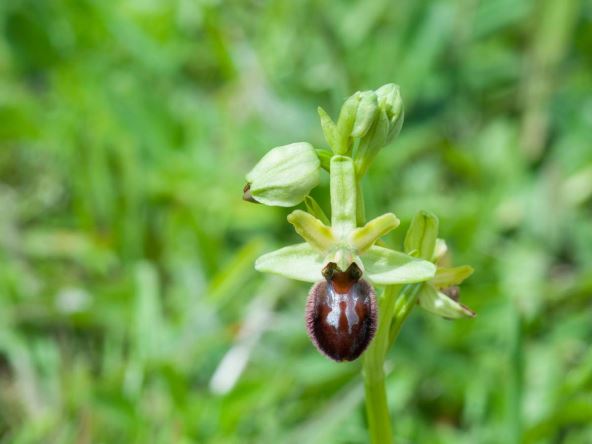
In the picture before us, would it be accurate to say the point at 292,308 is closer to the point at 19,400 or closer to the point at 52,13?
the point at 19,400

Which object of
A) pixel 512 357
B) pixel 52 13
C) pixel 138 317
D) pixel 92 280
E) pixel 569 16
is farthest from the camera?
pixel 52 13

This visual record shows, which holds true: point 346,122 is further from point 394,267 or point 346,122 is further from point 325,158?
point 394,267

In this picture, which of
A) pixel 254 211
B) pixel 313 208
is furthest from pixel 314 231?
pixel 254 211

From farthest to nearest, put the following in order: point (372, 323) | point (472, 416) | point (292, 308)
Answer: point (292, 308), point (472, 416), point (372, 323)

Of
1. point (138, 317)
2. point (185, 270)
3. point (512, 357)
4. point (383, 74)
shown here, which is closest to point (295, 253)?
point (512, 357)

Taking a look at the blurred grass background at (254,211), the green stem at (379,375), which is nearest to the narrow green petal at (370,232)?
the green stem at (379,375)

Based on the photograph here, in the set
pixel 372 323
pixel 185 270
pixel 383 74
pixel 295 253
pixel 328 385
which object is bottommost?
pixel 372 323

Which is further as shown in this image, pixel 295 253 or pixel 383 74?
pixel 383 74

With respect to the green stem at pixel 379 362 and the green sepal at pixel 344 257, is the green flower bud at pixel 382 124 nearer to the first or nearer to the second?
the green stem at pixel 379 362
